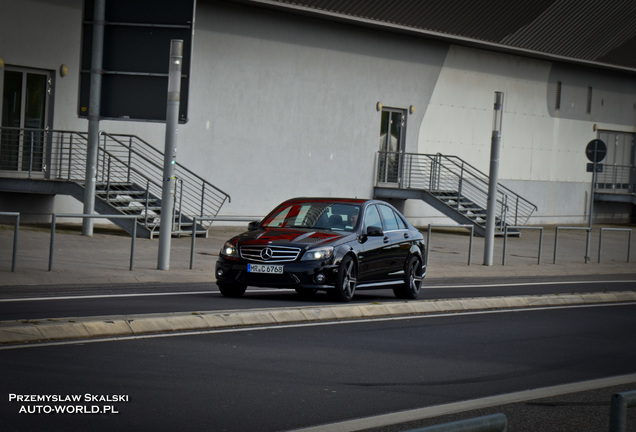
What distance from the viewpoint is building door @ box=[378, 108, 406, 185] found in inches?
1526

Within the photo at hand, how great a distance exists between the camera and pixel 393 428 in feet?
24.7

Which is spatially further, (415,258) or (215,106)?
(215,106)

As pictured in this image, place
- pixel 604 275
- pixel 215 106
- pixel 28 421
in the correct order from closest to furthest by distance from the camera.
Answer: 1. pixel 28 421
2. pixel 604 275
3. pixel 215 106

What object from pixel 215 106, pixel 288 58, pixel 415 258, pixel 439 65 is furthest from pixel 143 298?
pixel 439 65

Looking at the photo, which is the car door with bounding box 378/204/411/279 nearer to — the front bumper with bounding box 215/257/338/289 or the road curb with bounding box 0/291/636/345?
the road curb with bounding box 0/291/636/345

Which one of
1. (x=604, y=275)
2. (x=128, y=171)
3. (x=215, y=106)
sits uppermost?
(x=215, y=106)

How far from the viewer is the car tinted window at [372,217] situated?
17.1 m

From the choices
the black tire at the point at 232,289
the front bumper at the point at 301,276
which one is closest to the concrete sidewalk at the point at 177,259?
the black tire at the point at 232,289

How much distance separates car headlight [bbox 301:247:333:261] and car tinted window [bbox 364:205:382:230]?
56.4 inches

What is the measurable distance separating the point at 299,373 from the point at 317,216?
754 cm

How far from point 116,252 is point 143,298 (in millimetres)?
7456

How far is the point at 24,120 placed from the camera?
1119 inches

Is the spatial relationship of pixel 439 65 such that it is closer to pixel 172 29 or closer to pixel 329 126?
pixel 329 126

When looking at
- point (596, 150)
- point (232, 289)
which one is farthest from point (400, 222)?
point (596, 150)
